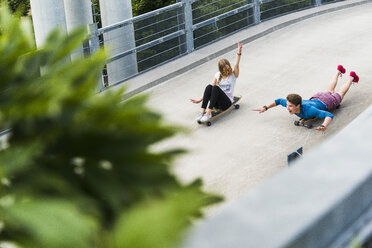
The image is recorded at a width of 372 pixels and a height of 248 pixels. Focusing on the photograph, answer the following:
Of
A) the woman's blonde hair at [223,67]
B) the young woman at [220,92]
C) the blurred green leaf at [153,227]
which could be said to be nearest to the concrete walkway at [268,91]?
the young woman at [220,92]

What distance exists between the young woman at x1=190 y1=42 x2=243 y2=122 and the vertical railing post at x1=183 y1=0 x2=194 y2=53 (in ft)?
9.92

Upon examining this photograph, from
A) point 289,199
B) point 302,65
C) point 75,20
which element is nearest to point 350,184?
point 289,199

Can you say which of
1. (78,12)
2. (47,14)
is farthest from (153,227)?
(78,12)

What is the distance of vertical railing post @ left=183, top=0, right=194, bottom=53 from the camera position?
1186 cm

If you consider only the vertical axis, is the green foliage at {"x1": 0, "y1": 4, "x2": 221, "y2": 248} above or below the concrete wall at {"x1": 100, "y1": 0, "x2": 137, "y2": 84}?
above

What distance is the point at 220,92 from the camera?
9008mm

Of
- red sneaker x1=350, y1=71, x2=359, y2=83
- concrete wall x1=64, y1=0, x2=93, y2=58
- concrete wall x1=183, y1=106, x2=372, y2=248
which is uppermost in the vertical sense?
concrete wall x1=183, y1=106, x2=372, y2=248

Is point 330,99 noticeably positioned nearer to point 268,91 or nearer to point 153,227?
point 268,91

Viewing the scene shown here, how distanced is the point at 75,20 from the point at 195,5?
5.79 metres

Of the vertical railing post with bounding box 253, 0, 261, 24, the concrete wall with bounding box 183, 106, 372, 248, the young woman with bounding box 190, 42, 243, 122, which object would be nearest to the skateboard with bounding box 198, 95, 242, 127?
the young woman with bounding box 190, 42, 243, 122

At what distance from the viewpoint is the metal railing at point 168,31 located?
1080 centimetres

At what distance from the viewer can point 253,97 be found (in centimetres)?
991

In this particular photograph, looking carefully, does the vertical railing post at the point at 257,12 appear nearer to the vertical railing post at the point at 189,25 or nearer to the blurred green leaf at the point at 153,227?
the vertical railing post at the point at 189,25

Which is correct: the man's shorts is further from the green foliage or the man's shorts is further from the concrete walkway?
the green foliage
